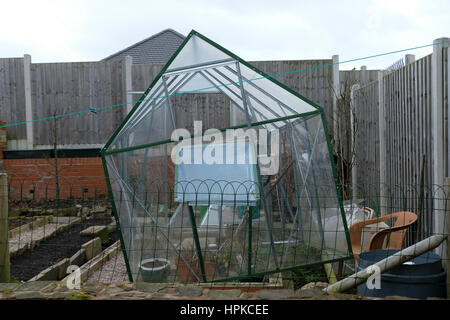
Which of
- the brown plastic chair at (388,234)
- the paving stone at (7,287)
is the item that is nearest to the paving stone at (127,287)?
the paving stone at (7,287)

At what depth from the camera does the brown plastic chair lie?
411 cm

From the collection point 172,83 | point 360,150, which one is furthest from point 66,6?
point 360,150

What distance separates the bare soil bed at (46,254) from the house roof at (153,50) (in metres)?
9.89

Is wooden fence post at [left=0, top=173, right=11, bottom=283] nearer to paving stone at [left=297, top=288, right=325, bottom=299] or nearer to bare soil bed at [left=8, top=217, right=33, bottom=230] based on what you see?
paving stone at [left=297, top=288, right=325, bottom=299]

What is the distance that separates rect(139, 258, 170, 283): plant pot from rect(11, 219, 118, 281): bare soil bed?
5.20 feet

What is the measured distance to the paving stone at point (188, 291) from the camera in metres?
3.40

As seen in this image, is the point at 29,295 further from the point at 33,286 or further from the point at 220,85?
the point at 220,85

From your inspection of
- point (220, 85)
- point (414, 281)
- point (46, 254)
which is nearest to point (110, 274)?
point (46, 254)

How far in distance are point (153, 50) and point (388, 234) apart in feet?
45.4

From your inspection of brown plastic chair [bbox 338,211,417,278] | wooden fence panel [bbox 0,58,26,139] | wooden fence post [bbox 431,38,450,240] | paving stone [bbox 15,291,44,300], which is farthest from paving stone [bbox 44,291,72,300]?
wooden fence panel [bbox 0,58,26,139]

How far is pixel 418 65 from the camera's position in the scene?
473cm

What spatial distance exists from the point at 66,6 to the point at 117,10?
1.30 meters

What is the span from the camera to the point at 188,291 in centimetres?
346

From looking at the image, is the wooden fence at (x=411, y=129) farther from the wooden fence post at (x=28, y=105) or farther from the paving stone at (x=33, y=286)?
the wooden fence post at (x=28, y=105)
